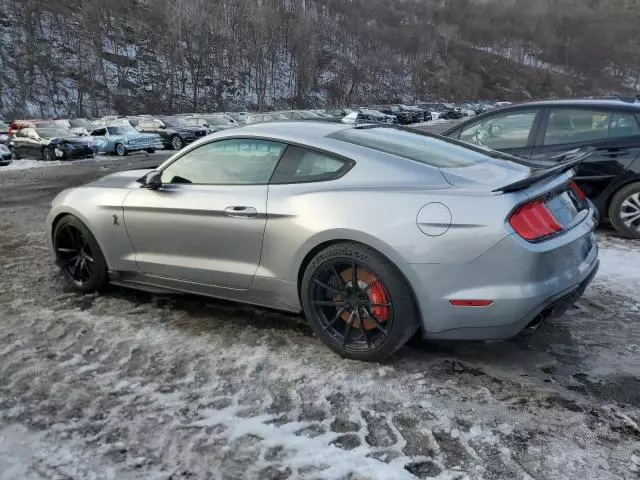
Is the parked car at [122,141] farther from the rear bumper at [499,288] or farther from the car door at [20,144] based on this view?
the rear bumper at [499,288]

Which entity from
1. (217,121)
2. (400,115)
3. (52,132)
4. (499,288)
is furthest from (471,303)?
(400,115)

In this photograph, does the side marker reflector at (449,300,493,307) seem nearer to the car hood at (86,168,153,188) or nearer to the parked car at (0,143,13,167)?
the car hood at (86,168,153,188)

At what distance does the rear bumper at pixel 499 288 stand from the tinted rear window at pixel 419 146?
0.72 meters

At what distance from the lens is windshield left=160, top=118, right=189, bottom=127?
1139 inches

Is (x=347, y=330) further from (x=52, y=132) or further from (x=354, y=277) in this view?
(x=52, y=132)

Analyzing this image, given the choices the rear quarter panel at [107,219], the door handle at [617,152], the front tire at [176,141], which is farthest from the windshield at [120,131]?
the door handle at [617,152]

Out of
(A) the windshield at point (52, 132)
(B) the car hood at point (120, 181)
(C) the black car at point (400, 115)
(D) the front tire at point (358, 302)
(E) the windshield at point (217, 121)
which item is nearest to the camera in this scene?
(D) the front tire at point (358, 302)

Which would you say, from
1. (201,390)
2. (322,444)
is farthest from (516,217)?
(201,390)

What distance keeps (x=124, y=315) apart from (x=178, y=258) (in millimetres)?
642

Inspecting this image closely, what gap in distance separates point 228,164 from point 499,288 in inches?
78.6

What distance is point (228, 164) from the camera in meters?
3.95

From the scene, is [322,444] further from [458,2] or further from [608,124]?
[458,2]

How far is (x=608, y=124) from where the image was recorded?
21.0 ft

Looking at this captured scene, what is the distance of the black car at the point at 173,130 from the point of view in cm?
2753
